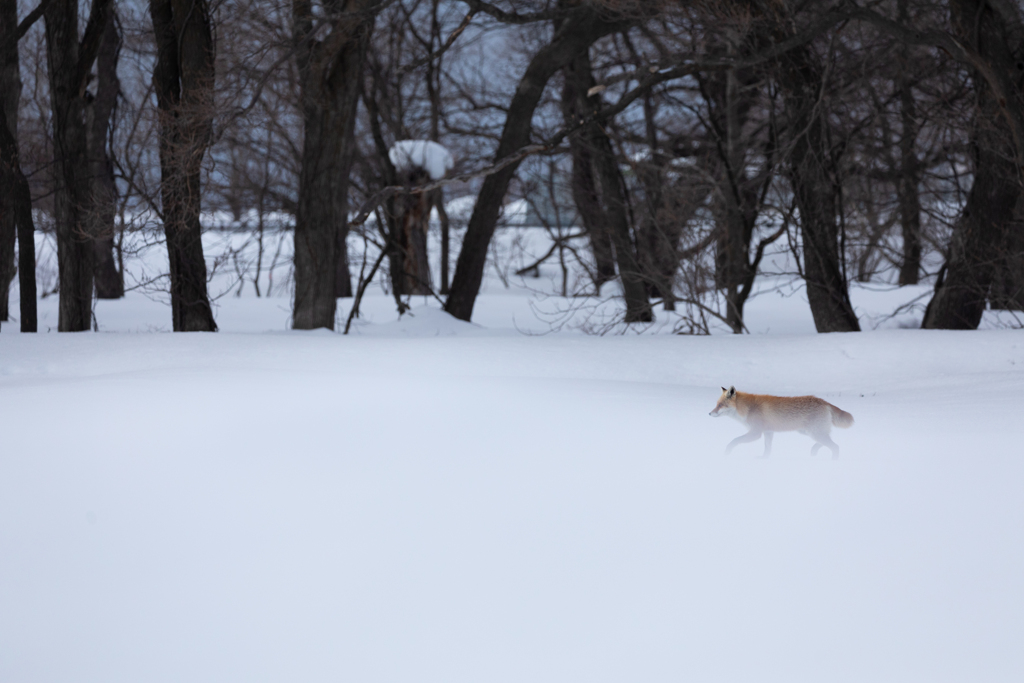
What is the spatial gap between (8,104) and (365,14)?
407 cm

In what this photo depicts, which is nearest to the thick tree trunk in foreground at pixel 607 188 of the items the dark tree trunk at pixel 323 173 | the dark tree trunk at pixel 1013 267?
the dark tree trunk at pixel 323 173

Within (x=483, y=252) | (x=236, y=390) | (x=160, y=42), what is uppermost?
(x=160, y=42)

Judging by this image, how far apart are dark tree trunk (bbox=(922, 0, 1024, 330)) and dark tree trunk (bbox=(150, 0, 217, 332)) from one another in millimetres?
6617

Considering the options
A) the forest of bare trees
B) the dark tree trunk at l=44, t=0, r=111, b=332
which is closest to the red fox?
the forest of bare trees

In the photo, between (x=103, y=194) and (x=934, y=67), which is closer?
(x=103, y=194)

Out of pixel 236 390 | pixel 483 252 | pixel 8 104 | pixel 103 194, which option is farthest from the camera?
pixel 483 252

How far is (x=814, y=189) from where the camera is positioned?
828 centimetres

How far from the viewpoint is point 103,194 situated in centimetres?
775

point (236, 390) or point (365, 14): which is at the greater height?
point (365, 14)

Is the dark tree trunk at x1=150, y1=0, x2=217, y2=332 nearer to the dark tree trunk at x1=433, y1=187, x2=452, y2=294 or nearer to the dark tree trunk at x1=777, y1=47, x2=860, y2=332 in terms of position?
the dark tree trunk at x1=777, y1=47, x2=860, y2=332

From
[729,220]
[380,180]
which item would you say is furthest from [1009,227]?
[380,180]

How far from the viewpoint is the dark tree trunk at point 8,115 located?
7.41 metres

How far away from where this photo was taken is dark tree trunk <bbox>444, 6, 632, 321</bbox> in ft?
29.8

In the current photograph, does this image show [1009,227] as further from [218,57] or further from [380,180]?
[380,180]
